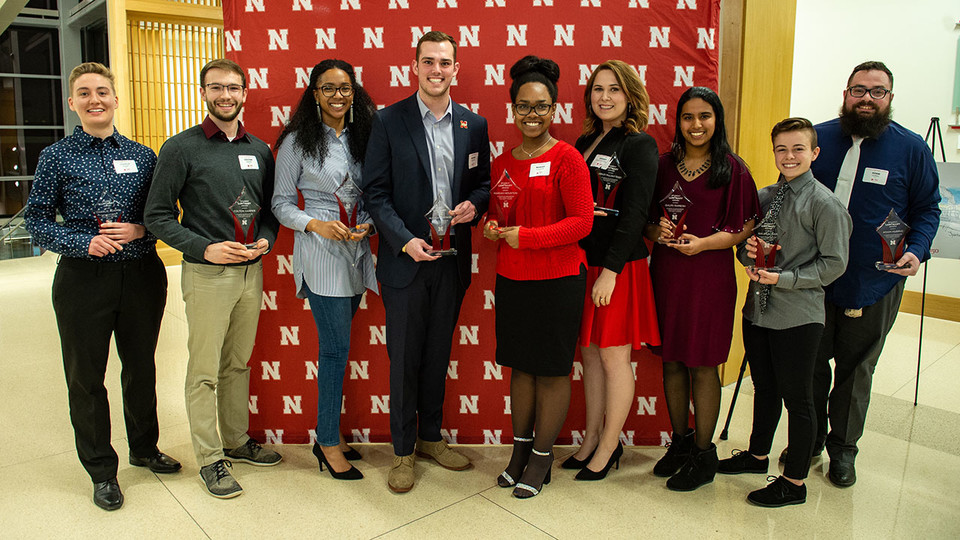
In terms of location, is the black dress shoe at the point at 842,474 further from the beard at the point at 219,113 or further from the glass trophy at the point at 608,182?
the beard at the point at 219,113

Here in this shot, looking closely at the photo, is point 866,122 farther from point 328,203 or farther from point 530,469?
point 328,203

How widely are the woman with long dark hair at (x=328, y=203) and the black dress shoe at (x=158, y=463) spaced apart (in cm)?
85

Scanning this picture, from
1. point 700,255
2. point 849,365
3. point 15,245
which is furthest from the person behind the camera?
point 15,245

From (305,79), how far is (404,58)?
538 mm

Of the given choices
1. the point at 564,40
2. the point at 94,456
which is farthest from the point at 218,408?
the point at 564,40

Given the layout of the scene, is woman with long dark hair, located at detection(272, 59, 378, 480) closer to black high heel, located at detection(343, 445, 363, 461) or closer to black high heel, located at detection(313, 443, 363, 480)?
black high heel, located at detection(313, 443, 363, 480)

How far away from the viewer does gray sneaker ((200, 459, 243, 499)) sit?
3.00 m

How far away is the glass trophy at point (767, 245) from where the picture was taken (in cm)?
277

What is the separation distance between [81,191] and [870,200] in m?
3.59

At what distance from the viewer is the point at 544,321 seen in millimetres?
2848

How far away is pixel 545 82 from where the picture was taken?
270 centimetres

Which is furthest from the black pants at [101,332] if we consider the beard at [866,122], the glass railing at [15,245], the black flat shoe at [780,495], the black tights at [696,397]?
the glass railing at [15,245]

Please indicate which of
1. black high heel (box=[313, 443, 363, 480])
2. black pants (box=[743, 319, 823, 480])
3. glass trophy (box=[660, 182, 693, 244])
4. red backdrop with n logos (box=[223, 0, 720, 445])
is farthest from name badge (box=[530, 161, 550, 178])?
black high heel (box=[313, 443, 363, 480])

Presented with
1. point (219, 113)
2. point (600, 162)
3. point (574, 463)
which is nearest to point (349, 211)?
point (219, 113)
